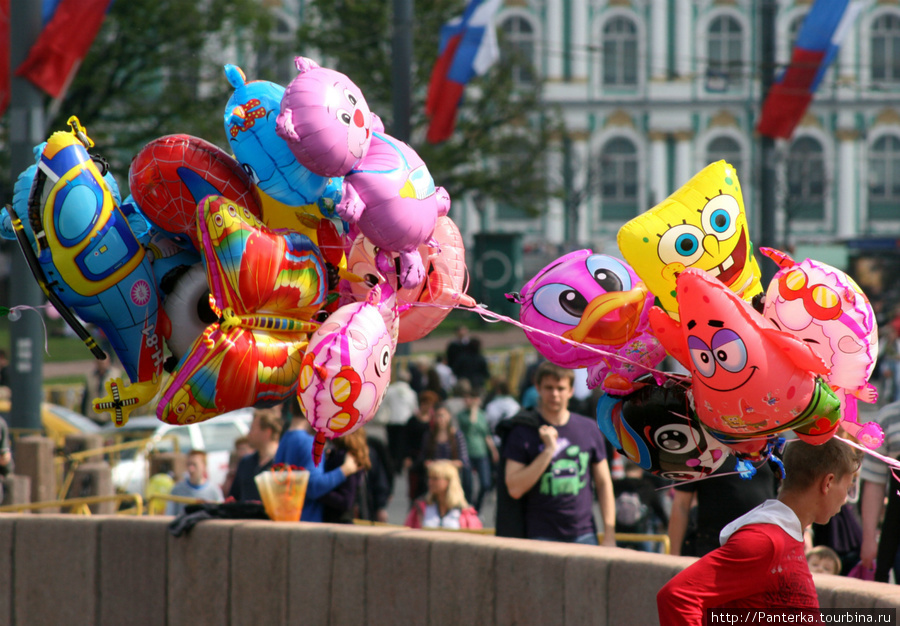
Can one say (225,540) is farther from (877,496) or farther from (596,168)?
(596,168)

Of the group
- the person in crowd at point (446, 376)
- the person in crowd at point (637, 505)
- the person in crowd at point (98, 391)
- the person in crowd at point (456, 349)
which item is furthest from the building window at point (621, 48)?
the person in crowd at point (637, 505)

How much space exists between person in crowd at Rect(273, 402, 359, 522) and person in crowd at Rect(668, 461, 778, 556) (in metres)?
1.94

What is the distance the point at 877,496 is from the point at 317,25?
86.1 ft

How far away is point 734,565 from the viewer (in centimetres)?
336

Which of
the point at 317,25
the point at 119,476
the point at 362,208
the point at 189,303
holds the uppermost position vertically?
the point at 317,25

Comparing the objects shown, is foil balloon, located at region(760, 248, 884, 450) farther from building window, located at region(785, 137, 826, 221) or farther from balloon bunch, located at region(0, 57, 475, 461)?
building window, located at region(785, 137, 826, 221)

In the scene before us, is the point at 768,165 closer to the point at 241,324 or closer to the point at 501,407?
the point at 501,407

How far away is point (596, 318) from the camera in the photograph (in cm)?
395

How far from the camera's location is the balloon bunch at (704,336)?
3412 millimetres

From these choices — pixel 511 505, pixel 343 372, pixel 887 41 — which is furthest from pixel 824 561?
pixel 887 41

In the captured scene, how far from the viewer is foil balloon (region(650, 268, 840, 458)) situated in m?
3.39

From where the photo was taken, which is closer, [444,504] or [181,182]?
[181,182]

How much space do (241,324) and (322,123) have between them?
73cm

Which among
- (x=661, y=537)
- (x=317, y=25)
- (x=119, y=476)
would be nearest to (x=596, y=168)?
(x=317, y=25)
